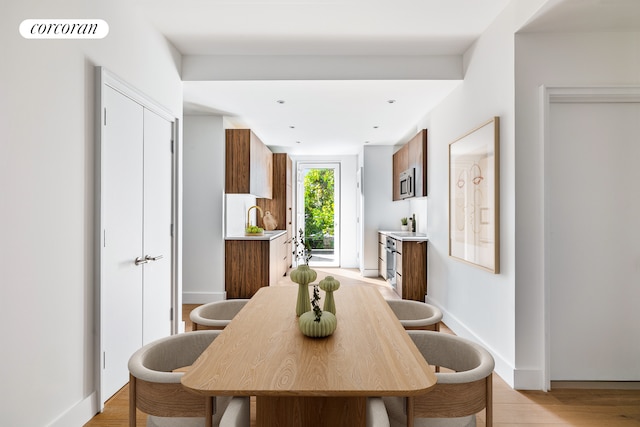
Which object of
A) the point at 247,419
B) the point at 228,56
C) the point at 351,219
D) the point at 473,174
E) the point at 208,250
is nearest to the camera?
the point at 247,419

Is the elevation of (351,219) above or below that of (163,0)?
below

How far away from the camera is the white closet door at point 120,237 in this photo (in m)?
2.37

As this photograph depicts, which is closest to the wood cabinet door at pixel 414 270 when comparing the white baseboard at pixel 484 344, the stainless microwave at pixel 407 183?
the white baseboard at pixel 484 344

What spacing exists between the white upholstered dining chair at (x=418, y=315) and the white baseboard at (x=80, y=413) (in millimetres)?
1885

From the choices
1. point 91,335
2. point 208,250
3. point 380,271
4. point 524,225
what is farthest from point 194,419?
point 380,271

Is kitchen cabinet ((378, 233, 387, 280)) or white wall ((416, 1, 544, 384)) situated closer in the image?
white wall ((416, 1, 544, 384))

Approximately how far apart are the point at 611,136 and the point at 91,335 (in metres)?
3.69

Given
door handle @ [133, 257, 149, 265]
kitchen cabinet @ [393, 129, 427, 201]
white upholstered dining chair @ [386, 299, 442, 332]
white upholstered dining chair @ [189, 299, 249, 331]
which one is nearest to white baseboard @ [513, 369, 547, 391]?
white upholstered dining chair @ [386, 299, 442, 332]

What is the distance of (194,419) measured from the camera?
4.57ft

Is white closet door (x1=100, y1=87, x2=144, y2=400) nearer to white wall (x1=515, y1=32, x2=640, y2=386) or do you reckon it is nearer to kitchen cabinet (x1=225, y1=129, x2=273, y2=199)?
kitchen cabinet (x1=225, y1=129, x2=273, y2=199)

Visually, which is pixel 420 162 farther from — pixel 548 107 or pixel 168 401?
pixel 168 401

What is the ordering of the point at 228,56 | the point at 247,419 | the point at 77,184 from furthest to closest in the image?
the point at 228,56, the point at 77,184, the point at 247,419

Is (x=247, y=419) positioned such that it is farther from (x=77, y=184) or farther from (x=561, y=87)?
(x=561, y=87)

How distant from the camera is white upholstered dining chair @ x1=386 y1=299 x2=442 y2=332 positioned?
6.83ft
